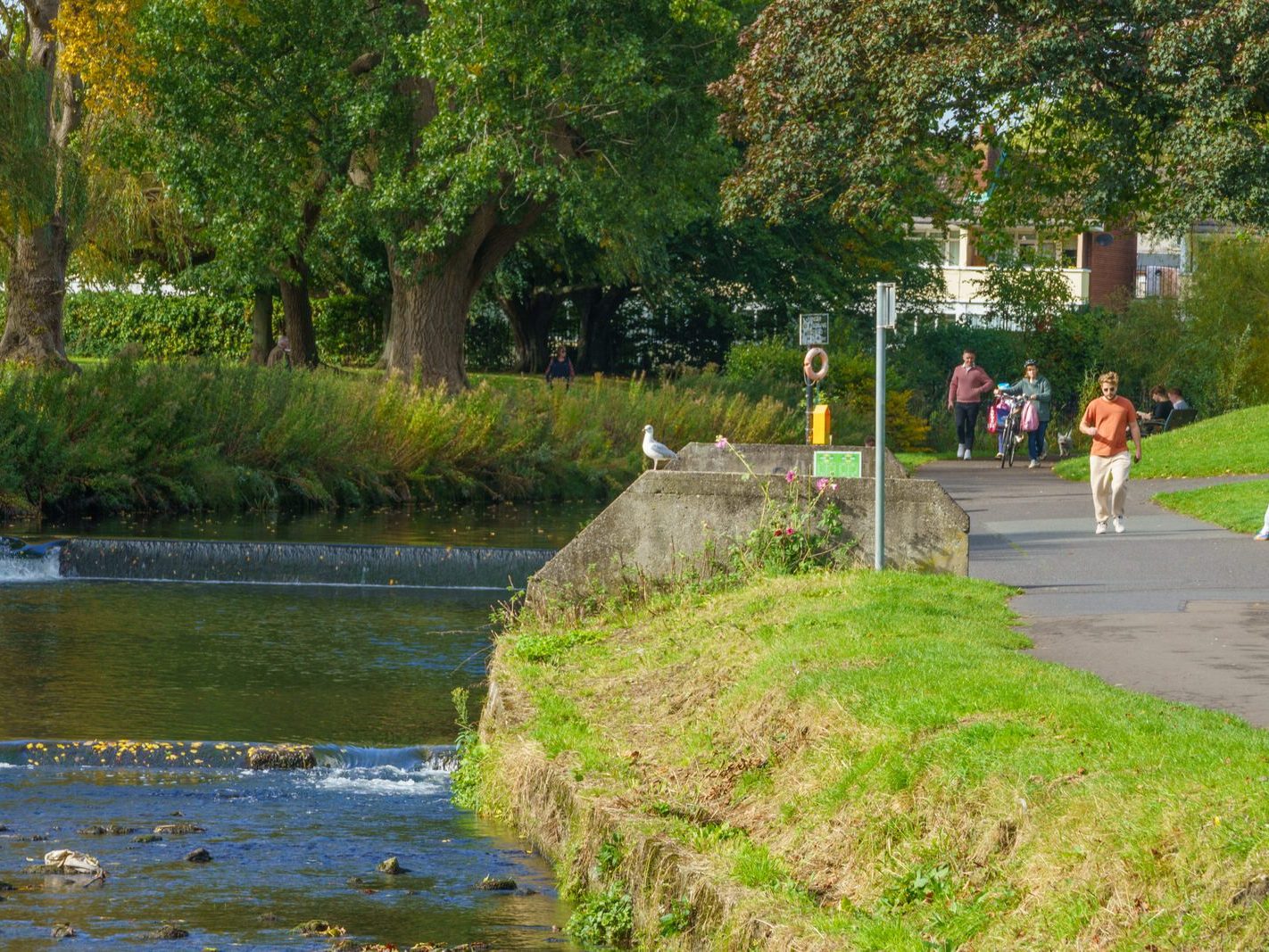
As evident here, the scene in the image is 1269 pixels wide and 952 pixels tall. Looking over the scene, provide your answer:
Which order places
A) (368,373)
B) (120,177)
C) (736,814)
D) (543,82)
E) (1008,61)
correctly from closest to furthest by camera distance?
(736,814) → (1008,61) → (543,82) → (368,373) → (120,177)

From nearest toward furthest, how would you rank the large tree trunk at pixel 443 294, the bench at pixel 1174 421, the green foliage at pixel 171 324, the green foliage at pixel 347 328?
the large tree trunk at pixel 443 294, the bench at pixel 1174 421, the green foliage at pixel 347 328, the green foliage at pixel 171 324

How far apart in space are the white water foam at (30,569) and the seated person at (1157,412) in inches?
857

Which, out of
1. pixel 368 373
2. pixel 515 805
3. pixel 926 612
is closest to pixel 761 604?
pixel 926 612

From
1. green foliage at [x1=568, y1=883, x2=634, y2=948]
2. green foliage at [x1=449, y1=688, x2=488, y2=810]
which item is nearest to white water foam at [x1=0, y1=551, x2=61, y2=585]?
green foliage at [x1=449, y1=688, x2=488, y2=810]

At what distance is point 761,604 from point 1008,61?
51.6 ft

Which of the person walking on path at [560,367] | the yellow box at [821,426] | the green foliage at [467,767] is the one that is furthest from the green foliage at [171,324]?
the green foliage at [467,767]

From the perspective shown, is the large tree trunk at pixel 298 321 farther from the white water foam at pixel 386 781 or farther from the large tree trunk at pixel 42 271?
the white water foam at pixel 386 781

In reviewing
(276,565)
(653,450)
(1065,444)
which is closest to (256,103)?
(653,450)

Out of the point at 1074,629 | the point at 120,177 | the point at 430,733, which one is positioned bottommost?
the point at 430,733

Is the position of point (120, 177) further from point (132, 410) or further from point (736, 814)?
point (736, 814)

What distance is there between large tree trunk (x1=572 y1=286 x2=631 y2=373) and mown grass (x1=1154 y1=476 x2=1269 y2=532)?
27.8m

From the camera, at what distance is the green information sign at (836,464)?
42.5ft

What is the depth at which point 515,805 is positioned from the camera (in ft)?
31.0

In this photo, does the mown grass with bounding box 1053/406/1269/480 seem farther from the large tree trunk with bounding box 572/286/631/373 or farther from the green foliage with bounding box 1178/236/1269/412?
the large tree trunk with bounding box 572/286/631/373
